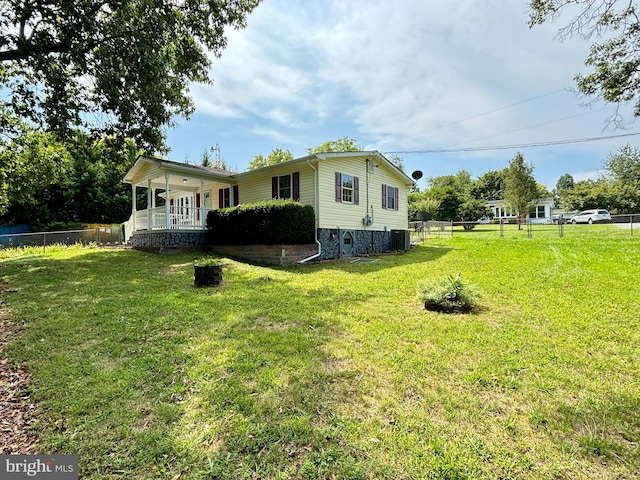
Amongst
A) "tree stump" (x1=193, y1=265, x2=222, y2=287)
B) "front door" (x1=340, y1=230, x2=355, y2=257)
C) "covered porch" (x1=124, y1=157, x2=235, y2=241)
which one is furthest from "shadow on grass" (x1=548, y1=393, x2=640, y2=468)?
"covered porch" (x1=124, y1=157, x2=235, y2=241)

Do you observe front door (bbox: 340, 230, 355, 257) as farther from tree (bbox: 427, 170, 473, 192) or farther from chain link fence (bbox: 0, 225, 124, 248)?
tree (bbox: 427, 170, 473, 192)

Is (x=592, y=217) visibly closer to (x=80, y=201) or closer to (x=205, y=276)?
(x=205, y=276)

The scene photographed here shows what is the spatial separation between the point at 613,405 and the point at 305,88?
1631 cm

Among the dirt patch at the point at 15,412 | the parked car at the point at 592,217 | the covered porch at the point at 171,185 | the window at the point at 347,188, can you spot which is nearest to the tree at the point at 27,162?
the covered porch at the point at 171,185

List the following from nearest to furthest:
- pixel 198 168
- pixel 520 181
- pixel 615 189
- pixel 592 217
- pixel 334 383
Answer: pixel 334 383
pixel 198 168
pixel 520 181
pixel 592 217
pixel 615 189

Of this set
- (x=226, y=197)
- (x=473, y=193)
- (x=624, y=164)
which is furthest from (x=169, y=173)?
(x=624, y=164)

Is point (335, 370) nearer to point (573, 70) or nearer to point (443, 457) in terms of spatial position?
point (443, 457)

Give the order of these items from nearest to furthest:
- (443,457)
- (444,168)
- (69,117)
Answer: (443,457), (69,117), (444,168)

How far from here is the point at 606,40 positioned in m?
5.17

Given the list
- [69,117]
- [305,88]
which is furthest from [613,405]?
[305,88]

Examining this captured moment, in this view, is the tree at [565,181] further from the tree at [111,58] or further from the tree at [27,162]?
the tree at [27,162]

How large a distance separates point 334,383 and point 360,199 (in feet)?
36.0

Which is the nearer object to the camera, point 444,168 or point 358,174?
point 358,174

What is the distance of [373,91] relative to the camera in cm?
1666
